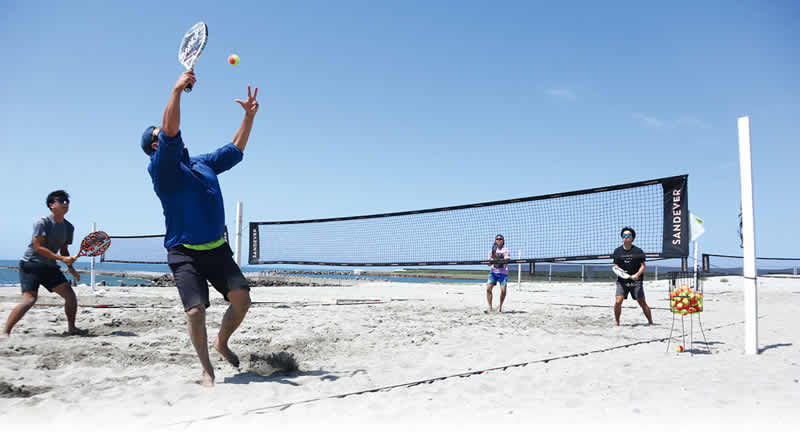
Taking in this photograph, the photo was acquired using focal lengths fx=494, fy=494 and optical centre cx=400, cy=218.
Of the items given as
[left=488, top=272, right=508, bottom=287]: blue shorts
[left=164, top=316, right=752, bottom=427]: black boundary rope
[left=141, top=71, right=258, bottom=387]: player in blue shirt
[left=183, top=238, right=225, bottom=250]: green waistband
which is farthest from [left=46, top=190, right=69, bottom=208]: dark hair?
[left=488, top=272, right=508, bottom=287]: blue shorts

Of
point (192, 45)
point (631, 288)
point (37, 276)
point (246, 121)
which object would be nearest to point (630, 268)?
point (631, 288)

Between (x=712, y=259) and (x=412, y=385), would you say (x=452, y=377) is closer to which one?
(x=412, y=385)

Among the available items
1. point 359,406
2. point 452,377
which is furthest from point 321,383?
point 452,377

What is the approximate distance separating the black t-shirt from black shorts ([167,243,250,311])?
16.5ft

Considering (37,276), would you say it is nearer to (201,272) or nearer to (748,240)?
(201,272)

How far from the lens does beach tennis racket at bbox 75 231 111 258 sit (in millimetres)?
5816

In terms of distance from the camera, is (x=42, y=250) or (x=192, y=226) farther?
(x=42, y=250)

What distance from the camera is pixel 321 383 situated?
3.43 metres

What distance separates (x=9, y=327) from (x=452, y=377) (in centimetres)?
429

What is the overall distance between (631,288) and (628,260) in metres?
0.38

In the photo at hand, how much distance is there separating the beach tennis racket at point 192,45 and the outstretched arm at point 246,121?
1.63 ft

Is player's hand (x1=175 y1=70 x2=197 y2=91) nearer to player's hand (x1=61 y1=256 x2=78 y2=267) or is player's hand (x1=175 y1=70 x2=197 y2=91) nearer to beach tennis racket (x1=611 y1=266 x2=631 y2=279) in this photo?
player's hand (x1=61 y1=256 x2=78 y2=267)

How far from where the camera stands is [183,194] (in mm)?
3258

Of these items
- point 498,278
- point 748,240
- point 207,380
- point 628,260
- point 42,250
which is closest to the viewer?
point 207,380
